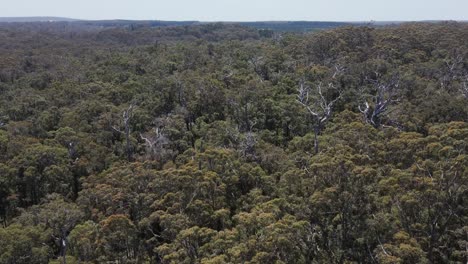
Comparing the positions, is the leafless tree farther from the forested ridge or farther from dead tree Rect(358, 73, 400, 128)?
dead tree Rect(358, 73, 400, 128)

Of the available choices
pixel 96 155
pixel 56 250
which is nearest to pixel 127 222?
pixel 56 250

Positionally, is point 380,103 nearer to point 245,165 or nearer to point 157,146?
point 245,165

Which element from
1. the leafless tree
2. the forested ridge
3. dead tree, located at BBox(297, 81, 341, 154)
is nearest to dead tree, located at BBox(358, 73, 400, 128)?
the forested ridge

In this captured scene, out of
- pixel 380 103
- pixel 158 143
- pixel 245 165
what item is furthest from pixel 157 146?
pixel 380 103

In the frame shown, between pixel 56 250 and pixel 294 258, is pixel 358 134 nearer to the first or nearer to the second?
pixel 294 258

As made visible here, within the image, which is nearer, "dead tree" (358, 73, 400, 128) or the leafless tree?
the leafless tree

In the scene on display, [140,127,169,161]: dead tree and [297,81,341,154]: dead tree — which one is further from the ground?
[297,81,341,154]: dead tree
